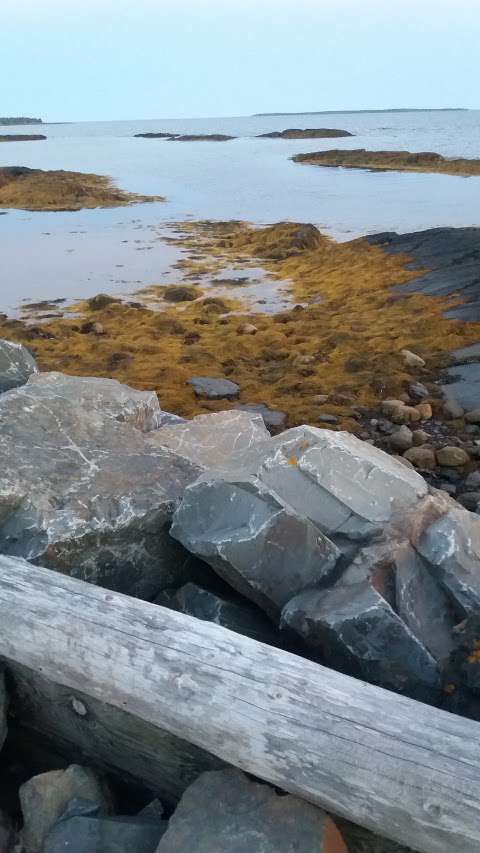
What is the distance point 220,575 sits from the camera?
9.71ft

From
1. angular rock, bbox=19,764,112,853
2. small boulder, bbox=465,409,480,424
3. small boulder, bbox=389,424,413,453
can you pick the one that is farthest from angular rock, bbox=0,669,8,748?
small boulder, bbox=465,409,480,424

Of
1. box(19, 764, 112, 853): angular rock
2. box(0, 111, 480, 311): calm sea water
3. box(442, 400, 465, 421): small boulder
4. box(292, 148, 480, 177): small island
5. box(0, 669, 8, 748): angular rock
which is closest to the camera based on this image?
box(19, 764, 112, 853): angular rock

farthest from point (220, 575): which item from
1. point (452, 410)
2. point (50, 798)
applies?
point (452, 410)

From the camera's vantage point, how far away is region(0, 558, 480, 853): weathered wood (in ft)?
5.71

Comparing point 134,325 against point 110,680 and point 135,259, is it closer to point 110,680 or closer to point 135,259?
point 135,259

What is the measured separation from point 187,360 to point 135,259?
880cm

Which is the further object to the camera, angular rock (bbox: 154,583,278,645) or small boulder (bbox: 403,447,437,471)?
small boulder (bbox: 403,447,437,471)

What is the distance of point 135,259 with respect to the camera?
1702 centimetres

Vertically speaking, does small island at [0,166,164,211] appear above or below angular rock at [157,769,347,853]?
below

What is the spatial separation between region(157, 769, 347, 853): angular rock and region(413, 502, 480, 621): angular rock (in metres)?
1.11

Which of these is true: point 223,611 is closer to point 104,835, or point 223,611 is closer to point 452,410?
point 104,835

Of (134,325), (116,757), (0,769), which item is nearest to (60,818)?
(116,757)

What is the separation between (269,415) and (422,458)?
66.9 inches

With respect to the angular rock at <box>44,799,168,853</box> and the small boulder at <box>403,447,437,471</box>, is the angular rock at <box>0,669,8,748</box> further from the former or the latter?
the small boulder at <box>403,447,437,471</box>
